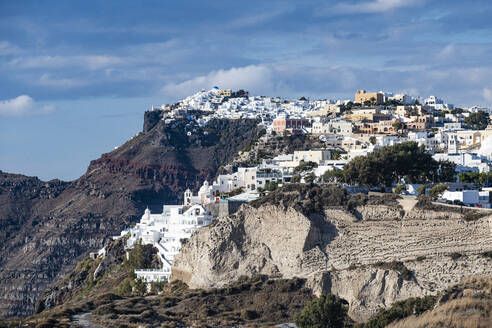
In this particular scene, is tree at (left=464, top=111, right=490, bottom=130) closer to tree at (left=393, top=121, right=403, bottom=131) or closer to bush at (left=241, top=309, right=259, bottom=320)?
tree at (left=393, top=121, right=403, bottom=131)

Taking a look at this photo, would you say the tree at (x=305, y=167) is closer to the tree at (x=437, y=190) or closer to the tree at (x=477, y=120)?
the tree at (x=437, y=190)

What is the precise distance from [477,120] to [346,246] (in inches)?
1936

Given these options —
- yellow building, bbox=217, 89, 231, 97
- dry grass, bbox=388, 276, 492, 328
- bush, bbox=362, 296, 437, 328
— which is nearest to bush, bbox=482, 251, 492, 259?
bush, bbox=362, 296, 437, 328

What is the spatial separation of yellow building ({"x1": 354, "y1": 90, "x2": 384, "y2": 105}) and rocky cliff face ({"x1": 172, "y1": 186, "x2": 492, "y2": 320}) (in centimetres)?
5335

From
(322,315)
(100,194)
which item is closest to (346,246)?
(322,315)

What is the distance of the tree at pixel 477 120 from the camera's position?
101m

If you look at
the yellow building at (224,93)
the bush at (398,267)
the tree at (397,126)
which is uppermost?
the yellow building at (224,93)

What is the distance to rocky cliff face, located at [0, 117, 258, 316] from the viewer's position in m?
121

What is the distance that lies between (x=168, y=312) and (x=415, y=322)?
23717 millimetres

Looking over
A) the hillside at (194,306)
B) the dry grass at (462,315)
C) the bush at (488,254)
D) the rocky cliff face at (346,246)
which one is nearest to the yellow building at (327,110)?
the rocky cliff face at (346,246)

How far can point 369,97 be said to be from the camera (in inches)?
4560

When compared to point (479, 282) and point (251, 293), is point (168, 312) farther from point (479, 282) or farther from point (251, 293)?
point (479, 282)

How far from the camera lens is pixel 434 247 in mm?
53469

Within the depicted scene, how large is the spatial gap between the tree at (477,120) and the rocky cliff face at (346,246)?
43379mm
